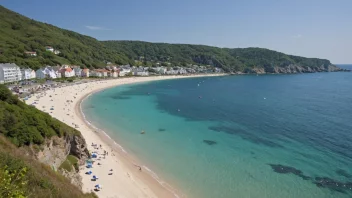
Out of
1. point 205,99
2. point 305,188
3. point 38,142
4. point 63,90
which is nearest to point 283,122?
point 305,188

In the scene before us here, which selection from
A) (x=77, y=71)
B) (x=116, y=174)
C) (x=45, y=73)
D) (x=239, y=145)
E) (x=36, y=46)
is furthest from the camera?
(x=36, y=46)

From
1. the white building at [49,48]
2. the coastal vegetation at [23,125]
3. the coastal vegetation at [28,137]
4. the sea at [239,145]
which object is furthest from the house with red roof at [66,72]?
the coastal vegetation at [23,125]

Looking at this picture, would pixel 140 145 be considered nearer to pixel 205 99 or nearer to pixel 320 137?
pixel 320 137

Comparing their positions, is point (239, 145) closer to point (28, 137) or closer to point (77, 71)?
point (28, 137)

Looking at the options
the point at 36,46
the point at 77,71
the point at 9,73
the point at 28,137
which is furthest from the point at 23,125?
the point at 36,46

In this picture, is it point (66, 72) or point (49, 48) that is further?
point (49, 48)

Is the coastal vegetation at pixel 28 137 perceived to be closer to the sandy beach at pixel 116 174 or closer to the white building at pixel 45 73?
the sandy beach at pixel 116 174
